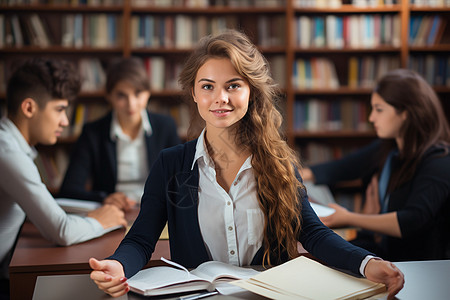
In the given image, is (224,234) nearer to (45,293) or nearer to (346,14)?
(45,293)

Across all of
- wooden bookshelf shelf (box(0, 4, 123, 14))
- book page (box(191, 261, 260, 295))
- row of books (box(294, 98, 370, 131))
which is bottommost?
book page (box(191, 261, 260, 295))

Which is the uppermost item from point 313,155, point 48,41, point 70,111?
point 48,41

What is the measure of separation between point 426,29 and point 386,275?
131 inches

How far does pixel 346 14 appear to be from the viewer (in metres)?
4.01

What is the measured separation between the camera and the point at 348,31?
390 centimetres

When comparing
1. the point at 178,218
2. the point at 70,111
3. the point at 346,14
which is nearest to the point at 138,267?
the point at 178,218

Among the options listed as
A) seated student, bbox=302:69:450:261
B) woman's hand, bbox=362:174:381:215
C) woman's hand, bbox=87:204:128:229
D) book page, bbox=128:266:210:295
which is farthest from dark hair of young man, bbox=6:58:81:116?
woman's hand, bbox=362:174:381:215

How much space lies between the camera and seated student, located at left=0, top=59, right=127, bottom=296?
63.7 inches

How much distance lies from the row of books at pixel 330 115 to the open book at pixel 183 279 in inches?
115

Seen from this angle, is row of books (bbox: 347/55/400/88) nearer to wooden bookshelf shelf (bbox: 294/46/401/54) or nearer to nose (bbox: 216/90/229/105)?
wooden bookshelf shelf (bbox: 294/46/401/54)

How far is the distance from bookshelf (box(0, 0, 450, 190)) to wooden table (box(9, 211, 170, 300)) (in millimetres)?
2286

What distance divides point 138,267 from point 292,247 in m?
0.42

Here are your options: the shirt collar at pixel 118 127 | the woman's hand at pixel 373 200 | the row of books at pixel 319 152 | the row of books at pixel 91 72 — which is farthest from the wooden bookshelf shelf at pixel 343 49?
the woman's hand at pixel 373 200

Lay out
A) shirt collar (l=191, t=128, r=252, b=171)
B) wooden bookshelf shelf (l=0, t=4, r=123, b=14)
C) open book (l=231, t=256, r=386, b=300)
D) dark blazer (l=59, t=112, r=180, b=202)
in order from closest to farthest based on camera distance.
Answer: open book (l=231, t=256, r=386, b=300)
shirt collar (l=191, t=128, r=252, b=171)
dark blazer (l=59, t=112, r=180, b=202)
wooden bookshelf shelf (l=0, t=4, r=123, b=14)
